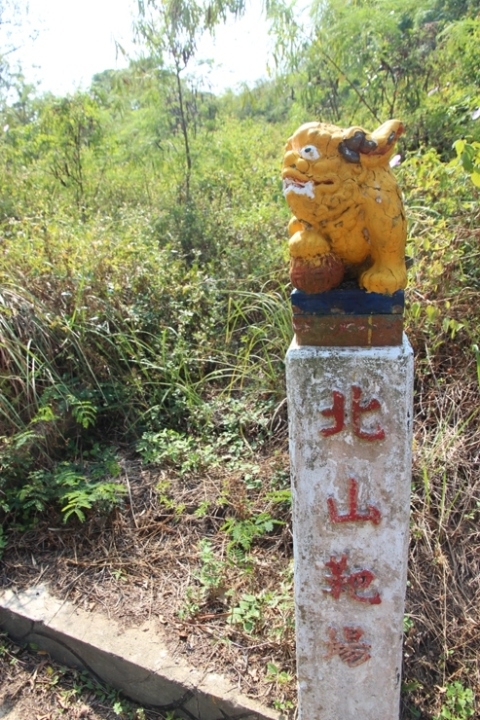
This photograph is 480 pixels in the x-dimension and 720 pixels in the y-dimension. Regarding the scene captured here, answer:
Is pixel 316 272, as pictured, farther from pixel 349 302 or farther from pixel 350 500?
pixel 350 500

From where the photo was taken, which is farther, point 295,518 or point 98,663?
point 98,663

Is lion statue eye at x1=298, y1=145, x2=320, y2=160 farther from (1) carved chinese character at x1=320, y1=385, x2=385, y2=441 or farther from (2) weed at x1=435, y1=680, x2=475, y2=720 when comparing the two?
(2) weed at x1=435, y1=680, x2=475, y2=720

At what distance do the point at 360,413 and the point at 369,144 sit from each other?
56cm

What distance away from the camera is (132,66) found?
4.71 meters

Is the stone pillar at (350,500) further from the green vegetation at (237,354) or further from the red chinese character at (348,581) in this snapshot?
the green vegetation at (237,354)

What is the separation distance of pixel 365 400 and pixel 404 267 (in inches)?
11.9

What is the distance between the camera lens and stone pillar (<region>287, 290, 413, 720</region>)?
120 centimetres

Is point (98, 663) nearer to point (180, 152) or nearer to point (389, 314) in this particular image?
point (389, 314)

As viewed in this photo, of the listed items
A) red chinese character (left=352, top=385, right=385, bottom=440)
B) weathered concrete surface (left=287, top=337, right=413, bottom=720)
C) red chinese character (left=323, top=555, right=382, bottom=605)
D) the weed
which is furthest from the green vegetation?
red chinese character (left=352, top=385, right=385, bottom=440)

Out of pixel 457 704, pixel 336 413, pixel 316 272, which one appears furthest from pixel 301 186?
pixel 457 704

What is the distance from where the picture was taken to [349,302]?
118 centimetres

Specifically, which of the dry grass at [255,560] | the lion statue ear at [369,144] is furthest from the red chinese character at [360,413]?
the dry grass at [255,560]

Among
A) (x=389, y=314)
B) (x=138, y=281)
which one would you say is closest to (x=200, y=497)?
(x=138, y=281)

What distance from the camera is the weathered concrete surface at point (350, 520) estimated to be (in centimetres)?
121
